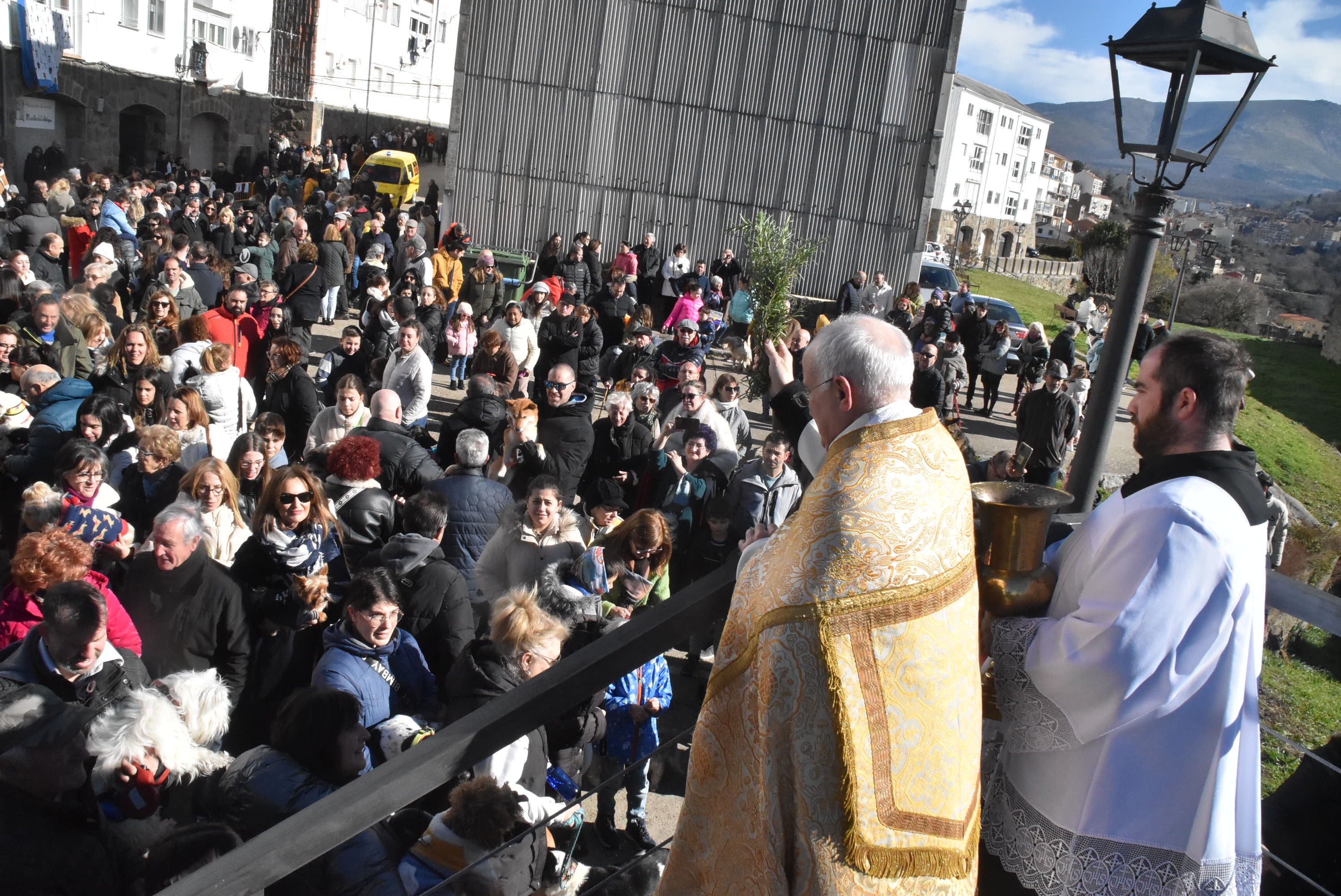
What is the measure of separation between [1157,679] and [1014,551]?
32 centimetres

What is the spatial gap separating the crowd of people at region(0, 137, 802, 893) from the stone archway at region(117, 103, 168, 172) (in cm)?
2451

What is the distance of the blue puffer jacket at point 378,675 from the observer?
392cm

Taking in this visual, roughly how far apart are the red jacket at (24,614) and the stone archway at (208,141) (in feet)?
112

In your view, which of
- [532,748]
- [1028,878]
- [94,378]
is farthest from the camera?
[94,378]

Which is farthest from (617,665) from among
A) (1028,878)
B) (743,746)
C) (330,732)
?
(330,732)

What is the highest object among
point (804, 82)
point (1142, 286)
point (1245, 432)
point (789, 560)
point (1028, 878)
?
point (804, 82)

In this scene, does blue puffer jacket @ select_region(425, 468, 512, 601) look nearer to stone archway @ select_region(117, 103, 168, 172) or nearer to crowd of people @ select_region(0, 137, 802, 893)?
crowd of people @ select_region(0, 137, 802, 893)

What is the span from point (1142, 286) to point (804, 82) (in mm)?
17228

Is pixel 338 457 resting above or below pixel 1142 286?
below

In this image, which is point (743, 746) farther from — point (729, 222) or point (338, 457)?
point (729, 222)

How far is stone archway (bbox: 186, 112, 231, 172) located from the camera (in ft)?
114

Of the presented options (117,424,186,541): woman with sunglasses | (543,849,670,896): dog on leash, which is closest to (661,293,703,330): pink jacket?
(117,424,186,541): woman with sunglasses

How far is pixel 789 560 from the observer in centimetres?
171

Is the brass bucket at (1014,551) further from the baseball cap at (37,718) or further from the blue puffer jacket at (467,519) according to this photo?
the blue puffer jacket at (467,519)
